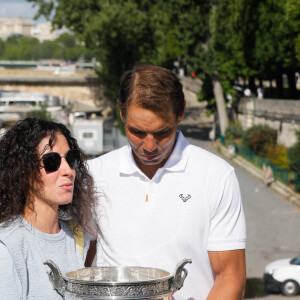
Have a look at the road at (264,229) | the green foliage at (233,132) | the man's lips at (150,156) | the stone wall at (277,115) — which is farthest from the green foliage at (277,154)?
the man's lips at (150,156)

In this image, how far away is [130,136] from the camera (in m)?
3.05

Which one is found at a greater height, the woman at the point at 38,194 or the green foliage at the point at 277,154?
the woman at the point at 38,194

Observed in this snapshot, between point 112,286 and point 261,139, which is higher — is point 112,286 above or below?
above

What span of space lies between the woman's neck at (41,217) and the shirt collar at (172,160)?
51cm

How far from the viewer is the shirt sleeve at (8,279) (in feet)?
8.32

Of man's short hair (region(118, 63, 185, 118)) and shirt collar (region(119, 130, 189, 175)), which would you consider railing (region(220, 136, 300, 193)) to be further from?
man's short hair (region(118, 63, 185, 118))

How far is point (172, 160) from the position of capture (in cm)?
323

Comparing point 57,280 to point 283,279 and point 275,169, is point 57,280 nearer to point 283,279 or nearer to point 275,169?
point 283,279

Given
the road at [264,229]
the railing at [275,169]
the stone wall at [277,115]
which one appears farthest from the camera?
the stone wall at [277,115]

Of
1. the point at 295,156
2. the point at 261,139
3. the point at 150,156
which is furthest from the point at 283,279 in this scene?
the point at 261,139

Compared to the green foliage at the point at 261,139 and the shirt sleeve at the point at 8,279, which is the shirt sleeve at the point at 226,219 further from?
the green foliage at the point at 261,139

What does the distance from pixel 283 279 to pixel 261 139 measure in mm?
17647

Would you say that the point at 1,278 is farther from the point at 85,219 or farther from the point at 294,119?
the point at 294,119

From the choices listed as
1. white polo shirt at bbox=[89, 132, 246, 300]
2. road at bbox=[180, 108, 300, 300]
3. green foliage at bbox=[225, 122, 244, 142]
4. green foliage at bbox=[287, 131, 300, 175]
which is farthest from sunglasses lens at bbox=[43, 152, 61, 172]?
green foliage at bbox=[225, 122, 244, 142]
